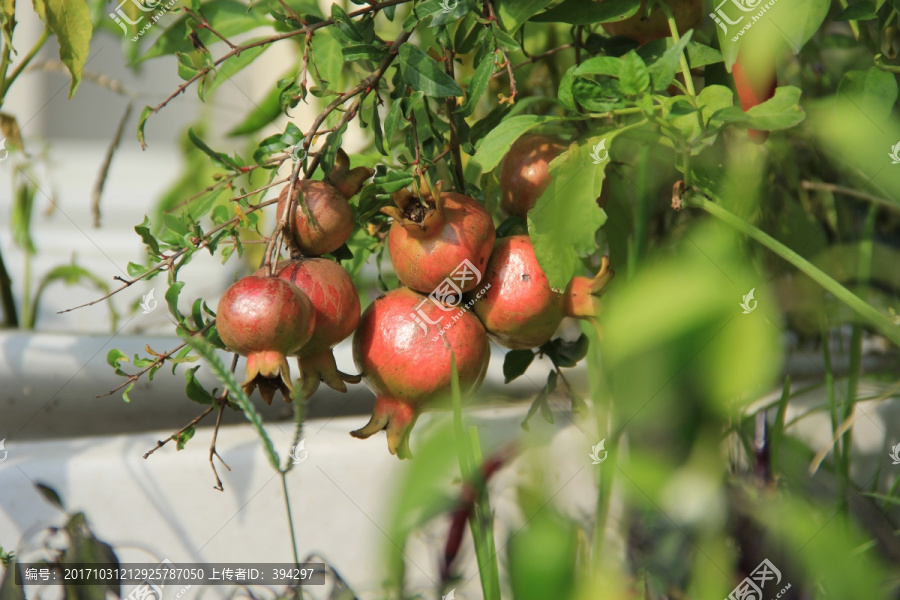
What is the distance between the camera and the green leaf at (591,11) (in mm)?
448

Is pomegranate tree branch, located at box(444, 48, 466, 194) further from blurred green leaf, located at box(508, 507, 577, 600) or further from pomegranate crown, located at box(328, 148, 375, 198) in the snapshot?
blurred green leaf, located at box(508, 507, 577, 600)

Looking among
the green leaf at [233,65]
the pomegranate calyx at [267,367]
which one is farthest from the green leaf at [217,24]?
the pomegranate calyx at [267,367]

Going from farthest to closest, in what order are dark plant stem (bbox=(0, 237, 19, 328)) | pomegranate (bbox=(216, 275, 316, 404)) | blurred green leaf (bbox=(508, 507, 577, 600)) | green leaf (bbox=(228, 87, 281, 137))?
dark plant stem (bbox=(0, 237, 19, 328)), green leaf (bbox=(228, 87, 281, 137)), pomegranate (bbox=(216, 275, 316, 404)), blurred green leaf (bbox=(508, 507, 577, 600))

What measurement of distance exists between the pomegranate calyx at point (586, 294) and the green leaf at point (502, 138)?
89mm

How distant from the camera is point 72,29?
49cm

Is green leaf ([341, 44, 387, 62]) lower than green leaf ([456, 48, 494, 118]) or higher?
higher

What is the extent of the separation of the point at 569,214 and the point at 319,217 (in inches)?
5.5

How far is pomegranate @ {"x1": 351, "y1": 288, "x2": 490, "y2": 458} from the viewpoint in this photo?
Result: 1.31 ft

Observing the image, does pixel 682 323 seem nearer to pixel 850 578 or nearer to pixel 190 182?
pixel 850 578

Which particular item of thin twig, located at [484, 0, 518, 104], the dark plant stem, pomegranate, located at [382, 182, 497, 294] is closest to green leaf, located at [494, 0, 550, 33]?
thin twig, located at [484, 0, 518, 104]

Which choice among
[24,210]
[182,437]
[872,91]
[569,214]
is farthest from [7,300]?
[872,91]

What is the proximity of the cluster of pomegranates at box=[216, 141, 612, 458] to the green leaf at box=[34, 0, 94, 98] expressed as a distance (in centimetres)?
20

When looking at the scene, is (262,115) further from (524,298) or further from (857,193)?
(857,193)

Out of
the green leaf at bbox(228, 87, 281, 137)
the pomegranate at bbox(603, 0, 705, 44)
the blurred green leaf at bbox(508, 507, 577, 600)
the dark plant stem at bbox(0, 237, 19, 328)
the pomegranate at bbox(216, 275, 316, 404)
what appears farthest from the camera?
the dark plant stem at bbox(0, 237, 19, 328)
